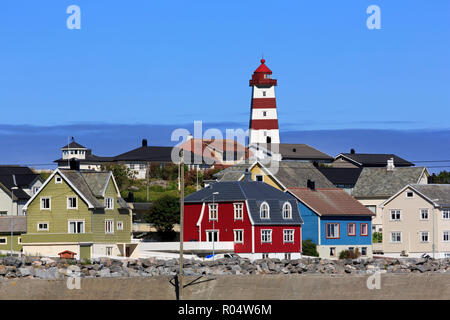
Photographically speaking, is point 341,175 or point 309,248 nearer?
point 309,248

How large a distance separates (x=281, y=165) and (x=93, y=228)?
74.7ft

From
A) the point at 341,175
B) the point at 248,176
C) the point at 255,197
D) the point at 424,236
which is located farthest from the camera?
the point at 341,175

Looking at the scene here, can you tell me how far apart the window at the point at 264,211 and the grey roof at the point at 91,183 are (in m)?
11.0

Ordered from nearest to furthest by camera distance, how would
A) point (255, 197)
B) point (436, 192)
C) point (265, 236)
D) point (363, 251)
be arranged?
point (265, 236)
point (255, 197)
point (363, 251)
point (436, 192)

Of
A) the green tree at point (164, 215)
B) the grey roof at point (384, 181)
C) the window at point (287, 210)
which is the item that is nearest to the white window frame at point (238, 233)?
the window at point (287, 210)

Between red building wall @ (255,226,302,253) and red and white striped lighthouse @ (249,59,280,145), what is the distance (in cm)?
5727

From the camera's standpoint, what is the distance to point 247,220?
79.6m

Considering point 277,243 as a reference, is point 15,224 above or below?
above

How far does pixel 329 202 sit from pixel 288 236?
8189 mm

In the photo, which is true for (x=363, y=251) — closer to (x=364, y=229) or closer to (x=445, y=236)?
(x=364, y=229)

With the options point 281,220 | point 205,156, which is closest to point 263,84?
point 205,156

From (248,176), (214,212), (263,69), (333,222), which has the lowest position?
(333,222)

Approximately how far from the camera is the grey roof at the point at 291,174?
89.8 meters

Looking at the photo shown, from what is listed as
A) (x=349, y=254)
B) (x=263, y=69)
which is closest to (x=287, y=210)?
(x=349, y=254)
